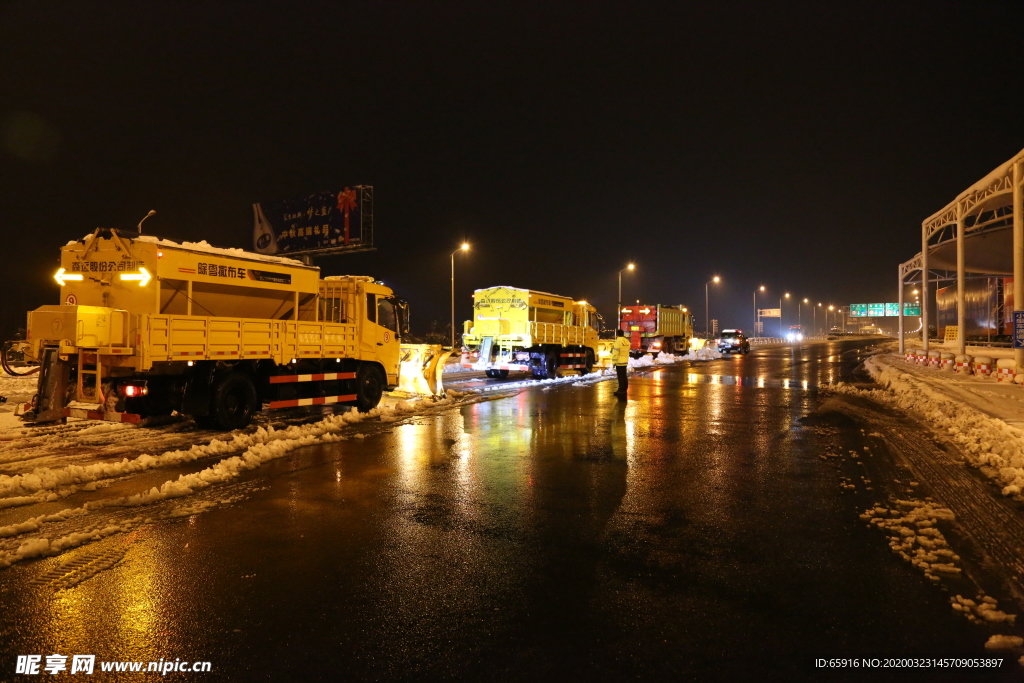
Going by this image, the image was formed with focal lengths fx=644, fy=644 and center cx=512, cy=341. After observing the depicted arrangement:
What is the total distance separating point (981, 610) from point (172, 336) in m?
10.7

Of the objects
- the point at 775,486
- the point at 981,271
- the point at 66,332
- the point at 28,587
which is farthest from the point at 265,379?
the point at 981,271

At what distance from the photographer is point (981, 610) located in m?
4.20

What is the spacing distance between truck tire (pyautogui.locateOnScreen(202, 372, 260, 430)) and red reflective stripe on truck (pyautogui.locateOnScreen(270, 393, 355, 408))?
1.46ft

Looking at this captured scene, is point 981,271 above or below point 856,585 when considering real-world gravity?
above

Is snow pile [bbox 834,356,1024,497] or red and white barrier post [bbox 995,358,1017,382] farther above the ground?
red and white barrier post [bbox 995,358,1017,382]

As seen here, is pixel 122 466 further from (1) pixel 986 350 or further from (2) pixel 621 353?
(1) pixel 986 350

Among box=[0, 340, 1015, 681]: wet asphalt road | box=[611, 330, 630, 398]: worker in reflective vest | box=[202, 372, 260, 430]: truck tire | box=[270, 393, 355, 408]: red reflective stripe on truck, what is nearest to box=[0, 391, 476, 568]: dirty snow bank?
box=[0, 340, 1015, 681]: wet asphalt road

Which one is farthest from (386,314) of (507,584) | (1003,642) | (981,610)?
(1003,642)

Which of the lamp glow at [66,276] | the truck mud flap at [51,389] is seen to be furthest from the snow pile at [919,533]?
the lamp glow at [66,276]

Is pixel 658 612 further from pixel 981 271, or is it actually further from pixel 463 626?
pixel 981 271

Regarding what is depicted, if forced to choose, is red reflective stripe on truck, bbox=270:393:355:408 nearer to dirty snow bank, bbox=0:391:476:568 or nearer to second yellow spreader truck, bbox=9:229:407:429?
second yellow spreader truck, bbox=9:229:407:429

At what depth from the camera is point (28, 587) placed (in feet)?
15.1

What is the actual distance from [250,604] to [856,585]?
4.26 m

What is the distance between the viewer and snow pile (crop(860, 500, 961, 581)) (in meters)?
5.04
